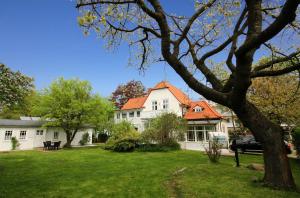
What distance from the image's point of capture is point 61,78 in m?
26.7

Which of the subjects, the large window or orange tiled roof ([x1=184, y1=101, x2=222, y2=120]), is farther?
the large window

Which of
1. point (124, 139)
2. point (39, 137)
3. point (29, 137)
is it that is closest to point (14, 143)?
point (29, 137)

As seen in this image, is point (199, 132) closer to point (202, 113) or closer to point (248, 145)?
point (202, 113)

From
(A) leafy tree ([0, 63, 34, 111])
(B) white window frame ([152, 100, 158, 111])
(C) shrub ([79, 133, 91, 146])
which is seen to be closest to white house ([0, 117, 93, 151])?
(C) shrub ([79, 133, 91, 146])

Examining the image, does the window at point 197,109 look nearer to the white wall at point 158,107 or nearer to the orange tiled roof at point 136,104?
the white wall at point 158,107

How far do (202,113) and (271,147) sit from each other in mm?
22028

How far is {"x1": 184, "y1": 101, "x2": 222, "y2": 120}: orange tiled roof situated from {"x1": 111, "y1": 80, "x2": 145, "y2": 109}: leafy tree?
25133 millimetres

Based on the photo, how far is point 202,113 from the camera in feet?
89.7

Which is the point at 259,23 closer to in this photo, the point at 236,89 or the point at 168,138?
the point at 236,89

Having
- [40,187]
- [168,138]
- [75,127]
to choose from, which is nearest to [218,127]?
[168,138]

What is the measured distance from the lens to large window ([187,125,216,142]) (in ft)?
86.3

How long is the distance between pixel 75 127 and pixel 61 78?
22.3 feet

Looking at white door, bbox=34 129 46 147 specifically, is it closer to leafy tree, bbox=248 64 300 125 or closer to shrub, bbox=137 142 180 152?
shrub, bbox=137 142 180 152

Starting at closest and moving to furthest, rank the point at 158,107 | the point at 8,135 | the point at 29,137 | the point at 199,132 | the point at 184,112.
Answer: the point at 8,135, the point at 29,137, the point at 199,132, the point at 184,112, the point at 158,107
